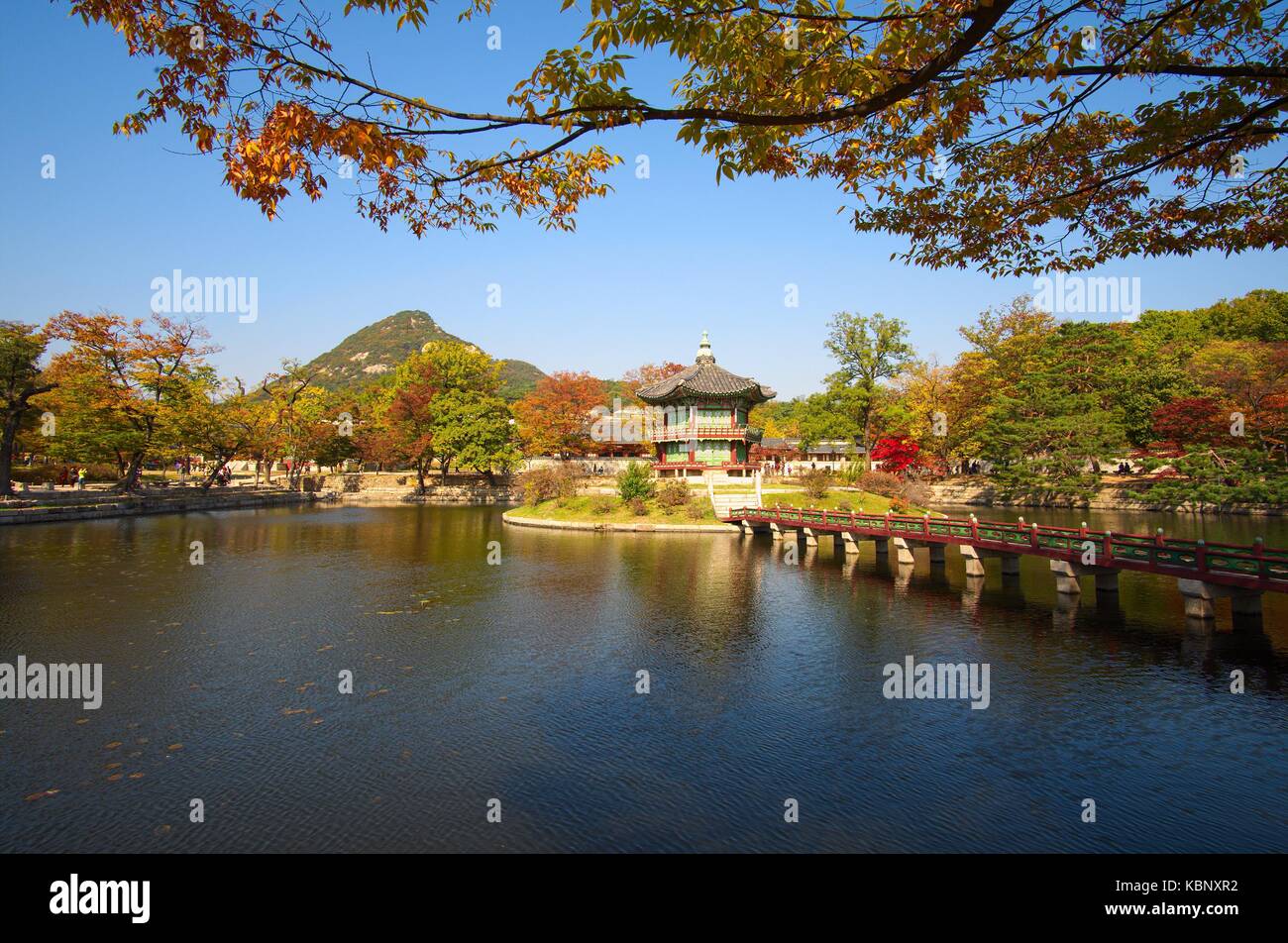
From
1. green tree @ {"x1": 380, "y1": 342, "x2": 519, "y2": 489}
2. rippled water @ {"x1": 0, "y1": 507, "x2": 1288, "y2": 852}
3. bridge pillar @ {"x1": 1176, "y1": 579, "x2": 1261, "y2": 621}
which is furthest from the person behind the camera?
green tree @ {"x1": 380, "y1": 342, "x2": 519, "y2": 489}

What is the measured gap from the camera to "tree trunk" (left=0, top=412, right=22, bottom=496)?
4138cm

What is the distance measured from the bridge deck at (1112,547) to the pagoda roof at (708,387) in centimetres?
2087

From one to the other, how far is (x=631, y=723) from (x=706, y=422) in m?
39.8

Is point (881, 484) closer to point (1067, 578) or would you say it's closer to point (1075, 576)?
point (1075, 576)

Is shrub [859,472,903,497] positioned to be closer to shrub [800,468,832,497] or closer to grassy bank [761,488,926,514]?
grassy bank [761,488,926,514]

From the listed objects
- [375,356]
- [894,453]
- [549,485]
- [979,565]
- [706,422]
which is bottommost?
[979,565]

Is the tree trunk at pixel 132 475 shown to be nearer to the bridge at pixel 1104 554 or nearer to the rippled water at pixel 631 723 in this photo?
the rippled water at pixel 631 723

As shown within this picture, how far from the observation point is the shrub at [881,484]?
43312 millimetres

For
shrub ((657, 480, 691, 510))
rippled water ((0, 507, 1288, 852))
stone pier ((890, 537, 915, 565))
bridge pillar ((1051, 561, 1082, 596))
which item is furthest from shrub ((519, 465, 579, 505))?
bridge pillar ((1051, 561, 1082, 596))

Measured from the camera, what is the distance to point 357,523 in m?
42.2

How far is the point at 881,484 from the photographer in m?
43.4

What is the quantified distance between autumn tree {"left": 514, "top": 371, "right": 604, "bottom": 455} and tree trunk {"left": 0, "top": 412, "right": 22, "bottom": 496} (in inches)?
1422

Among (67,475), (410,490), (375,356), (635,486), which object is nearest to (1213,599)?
(635,486)

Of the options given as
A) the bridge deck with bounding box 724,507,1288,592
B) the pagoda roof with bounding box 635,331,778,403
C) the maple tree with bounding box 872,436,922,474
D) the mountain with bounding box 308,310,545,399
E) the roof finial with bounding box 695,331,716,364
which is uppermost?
the mountain with bounding box 308,310,545,399
